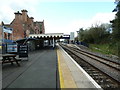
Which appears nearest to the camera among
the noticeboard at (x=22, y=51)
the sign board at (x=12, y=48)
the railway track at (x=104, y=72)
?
the railway track at (x=104, y=72)

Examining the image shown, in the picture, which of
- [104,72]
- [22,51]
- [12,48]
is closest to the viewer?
[104,72]

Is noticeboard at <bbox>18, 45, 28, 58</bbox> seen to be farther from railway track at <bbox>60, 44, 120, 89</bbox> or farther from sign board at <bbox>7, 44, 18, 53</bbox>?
railway track at <bbox>60, 44, 120, 89</bbox>

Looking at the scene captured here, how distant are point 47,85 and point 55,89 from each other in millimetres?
488

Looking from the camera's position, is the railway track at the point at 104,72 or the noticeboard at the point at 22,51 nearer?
the railway track at the point at 104,72

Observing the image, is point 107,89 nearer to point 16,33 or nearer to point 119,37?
point 119,37

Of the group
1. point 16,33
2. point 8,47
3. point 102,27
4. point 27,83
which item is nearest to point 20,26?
point 16,33

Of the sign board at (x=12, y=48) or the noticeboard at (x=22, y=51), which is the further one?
the sign board at (x=12, y=48)

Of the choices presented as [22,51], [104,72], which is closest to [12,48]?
[22,51]

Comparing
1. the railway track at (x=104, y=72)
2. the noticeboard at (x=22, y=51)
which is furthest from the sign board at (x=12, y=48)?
the railway track at (x=104, y=72)

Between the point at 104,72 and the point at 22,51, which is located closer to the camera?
the point at 104,72

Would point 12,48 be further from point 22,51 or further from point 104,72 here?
point 104,72

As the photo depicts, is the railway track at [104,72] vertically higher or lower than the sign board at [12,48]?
lower

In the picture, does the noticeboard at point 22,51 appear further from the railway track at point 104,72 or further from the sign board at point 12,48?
the railway track at point 104,72

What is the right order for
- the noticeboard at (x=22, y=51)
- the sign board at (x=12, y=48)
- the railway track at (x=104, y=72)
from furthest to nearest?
1. the sign board at (x=12, y=48)
2. the noticeboard at (x=22, y=51)
3. the railway track at (x=104, y=72)
